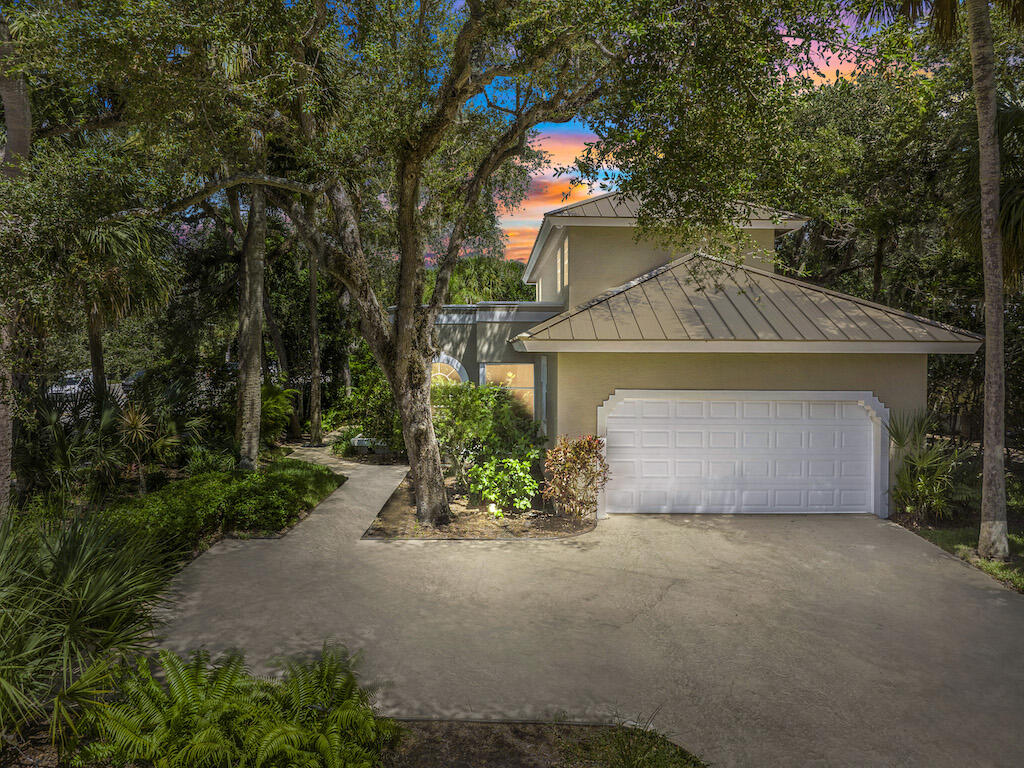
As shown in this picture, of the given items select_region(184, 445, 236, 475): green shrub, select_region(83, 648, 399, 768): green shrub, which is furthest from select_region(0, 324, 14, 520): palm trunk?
select_region(184, 445, 236, 475): green shrub

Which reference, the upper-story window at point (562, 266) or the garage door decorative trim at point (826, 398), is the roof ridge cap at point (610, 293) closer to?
the upper-story window at point (562, 266)

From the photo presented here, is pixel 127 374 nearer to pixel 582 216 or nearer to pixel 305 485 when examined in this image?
pixel 305 485

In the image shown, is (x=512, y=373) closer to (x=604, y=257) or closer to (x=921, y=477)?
(x=604, y=257)

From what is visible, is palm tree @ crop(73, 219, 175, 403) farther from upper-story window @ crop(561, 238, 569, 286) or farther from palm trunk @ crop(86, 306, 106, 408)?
upper-story window @ crop(561, 238, 569, 286)

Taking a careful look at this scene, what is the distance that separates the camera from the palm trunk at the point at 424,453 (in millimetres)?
9703

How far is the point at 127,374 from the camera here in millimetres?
27266

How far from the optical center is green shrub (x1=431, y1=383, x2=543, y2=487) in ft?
Answer: 38.8

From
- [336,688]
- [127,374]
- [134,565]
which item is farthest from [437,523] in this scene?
[127,374]

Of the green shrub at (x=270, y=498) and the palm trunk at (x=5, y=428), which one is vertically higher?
the palm trunk at (x=5, y=428)

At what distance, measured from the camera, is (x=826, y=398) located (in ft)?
33.6

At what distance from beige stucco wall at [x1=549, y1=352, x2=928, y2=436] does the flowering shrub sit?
67cm

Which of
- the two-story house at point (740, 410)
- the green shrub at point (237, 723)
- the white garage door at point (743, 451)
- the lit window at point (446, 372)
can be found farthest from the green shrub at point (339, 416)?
the green shrub at point (237, 723)

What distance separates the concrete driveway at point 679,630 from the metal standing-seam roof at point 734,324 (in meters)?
2.97

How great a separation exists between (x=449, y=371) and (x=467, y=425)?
4.53 metres
